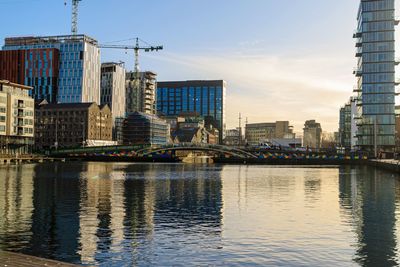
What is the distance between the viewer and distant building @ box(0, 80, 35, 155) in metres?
176

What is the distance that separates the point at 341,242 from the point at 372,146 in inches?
6911

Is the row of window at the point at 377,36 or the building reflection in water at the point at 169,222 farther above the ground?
the row of window at the point at 377,36

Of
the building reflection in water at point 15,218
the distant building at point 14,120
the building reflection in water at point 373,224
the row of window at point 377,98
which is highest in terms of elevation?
the row of window at point 377,98

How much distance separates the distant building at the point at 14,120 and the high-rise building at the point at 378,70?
427 feet

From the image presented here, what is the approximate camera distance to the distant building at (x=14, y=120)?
17600 centimetres

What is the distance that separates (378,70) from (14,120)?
458ft

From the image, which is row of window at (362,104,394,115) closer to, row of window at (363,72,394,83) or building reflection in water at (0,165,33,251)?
row of window at (363,72,394,83)

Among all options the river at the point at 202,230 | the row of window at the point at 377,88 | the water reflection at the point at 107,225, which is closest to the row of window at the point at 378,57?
the row of window at the point at 377,88

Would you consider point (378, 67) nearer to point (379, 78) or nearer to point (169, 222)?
point (379, 78)

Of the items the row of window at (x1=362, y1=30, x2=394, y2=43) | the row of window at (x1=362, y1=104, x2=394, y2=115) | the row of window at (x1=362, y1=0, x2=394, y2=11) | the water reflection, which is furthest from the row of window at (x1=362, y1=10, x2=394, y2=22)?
the water reflection

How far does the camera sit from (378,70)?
18775 cm

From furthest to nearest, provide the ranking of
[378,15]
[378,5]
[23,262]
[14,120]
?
[378,15], [378,5], [14,120], [23,262]

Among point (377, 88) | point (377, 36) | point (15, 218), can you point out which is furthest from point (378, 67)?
point (15, 218)

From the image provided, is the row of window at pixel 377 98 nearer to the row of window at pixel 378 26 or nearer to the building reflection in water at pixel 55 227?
the row of window at pixel 378 26
